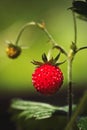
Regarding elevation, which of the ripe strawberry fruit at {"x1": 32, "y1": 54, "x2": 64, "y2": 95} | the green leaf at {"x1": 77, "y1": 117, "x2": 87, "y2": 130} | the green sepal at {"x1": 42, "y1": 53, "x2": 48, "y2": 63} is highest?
the green sepal at {"x1": 42, "y1": 53, "x2": 48, "y2": 63}

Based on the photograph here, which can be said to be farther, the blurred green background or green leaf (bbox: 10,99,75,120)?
the blurred green background

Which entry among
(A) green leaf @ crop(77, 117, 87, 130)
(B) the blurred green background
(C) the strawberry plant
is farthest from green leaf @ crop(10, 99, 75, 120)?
(B) the blurred green background

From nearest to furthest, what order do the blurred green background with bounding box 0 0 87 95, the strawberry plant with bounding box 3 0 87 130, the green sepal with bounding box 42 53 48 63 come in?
the strawberry plant with bounding box 3 0 87 130
the green sepal with bounding box 42 53 48 63
the blurred green background with bounding box 0 0 87 95

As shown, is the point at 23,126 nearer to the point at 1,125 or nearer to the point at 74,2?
the point at 74,2

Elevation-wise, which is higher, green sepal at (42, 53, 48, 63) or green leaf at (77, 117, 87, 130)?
green sepal at (42, 53, 48, 63)

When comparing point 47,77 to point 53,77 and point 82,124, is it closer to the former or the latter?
point 53,77

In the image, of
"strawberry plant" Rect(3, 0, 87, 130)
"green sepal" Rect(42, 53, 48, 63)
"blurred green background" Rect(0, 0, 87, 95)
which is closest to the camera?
"strawberry plant" Rect(3, 0, 87, 130)

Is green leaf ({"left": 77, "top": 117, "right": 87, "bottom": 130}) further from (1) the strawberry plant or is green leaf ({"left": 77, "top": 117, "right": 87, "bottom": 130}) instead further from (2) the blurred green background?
(2) the blurred green background

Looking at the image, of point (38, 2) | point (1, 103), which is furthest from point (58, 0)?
point (1, 103)
